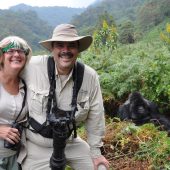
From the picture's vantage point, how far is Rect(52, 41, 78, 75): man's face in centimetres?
→ 341

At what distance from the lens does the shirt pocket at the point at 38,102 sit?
11.4 feet

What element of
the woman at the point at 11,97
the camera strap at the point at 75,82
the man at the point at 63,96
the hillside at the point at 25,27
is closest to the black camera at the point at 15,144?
the woman at the point at 11,97

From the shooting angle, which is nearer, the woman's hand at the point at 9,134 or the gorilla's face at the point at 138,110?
the woman's hand at the point at 9,134

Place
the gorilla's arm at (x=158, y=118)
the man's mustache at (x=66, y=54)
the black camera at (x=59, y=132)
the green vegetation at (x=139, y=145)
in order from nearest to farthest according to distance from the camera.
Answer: the black camera at (x=59, y=132) < the man's mustache at (x=66, y=54) < the green vegetation at (x=139, y=145) < the gorilla's arm at (x=158, y=118)

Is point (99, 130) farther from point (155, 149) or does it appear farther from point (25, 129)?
point (155, 149)

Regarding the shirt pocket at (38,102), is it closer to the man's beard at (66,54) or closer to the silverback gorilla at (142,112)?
the man's beard at (66,54)

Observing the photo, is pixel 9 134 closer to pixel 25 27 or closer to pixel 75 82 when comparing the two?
pixel 75 82

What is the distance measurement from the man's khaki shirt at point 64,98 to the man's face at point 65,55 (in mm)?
94

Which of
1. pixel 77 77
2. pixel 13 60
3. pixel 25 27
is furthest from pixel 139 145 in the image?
pixel 25 27

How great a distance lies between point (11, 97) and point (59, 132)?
58 cm

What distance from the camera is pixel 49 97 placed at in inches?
136

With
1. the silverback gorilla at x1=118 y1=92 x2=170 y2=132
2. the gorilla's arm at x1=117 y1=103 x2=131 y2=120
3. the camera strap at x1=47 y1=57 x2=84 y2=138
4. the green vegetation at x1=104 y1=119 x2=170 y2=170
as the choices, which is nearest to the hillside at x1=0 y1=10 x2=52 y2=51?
the gorilla's arm at x1=117 y1=103 x2=131 y2=120

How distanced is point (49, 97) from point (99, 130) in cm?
66

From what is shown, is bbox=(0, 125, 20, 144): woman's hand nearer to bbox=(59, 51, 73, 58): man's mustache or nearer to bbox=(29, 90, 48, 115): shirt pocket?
bbox=(29, 90, 48, 115): shirt pocket
